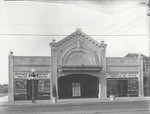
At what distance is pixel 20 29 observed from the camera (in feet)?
17.5

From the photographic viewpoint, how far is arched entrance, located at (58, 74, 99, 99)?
20922 mm

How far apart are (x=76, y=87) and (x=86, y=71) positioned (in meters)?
1.56

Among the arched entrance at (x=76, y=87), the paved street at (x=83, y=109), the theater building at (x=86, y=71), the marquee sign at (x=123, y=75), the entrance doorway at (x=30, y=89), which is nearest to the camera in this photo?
the paved street at (x=83, y=109)

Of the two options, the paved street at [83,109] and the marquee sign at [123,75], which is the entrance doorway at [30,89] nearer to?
the marquee sign at [123,75]

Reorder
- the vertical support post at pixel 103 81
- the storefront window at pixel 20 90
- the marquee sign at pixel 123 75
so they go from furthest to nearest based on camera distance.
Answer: the marquee sign at pixel 123 75
the vertical support post at pixel 103 81
the storefront window at pixel 20 90

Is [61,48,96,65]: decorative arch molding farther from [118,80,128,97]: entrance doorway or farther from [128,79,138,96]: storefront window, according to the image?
[128,79,138,96]: storefront window

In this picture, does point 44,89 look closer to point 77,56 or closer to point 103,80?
point 77,56

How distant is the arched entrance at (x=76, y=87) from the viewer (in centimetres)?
2092

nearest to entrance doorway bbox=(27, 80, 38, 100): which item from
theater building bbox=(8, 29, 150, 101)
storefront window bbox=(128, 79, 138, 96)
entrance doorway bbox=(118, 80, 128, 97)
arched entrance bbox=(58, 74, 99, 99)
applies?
theater building bbox=(8, 29, 150, 101)

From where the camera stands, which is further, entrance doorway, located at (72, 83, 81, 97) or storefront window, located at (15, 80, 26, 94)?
entrance doorway, located at (72, 83, 81, 97)

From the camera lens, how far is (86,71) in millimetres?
20719

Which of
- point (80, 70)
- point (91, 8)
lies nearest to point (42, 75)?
point (80, 70)

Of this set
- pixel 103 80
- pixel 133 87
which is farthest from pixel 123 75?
pixel 103 80

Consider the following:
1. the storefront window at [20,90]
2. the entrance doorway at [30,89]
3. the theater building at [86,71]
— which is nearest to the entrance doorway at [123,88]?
the theater building at [86,71]
